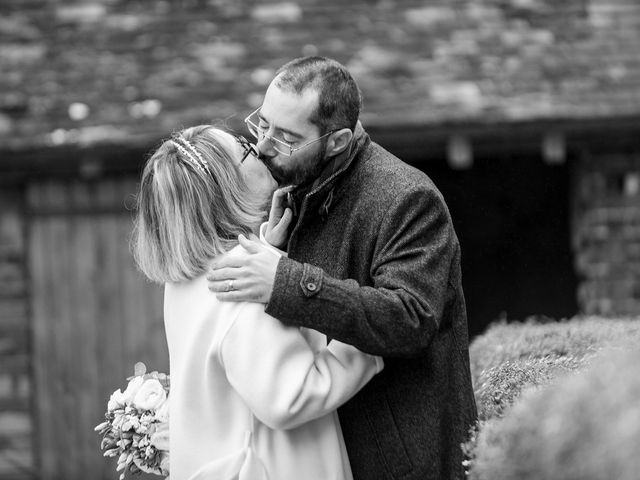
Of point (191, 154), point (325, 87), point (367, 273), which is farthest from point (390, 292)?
point (191, 154)

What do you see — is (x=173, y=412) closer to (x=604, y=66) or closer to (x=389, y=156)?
(x=389, y=156)

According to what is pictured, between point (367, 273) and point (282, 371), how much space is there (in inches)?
13.9

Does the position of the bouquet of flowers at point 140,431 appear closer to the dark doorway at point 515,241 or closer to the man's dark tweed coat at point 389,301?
the man's dark tweed coat at point 389,301

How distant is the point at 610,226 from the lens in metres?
7.48

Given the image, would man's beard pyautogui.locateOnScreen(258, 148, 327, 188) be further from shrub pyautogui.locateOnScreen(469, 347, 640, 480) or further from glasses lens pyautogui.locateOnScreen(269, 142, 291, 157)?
shrub pyautogui.locateOnScreen(469, 347, 640, 480)

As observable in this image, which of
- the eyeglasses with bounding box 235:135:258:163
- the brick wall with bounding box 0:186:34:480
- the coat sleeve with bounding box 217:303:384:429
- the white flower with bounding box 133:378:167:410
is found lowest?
the brick wall with bounding box 0:186:34:480

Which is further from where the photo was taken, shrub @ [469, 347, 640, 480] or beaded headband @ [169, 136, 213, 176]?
beaded headband @ [169, 136, 213, 176]

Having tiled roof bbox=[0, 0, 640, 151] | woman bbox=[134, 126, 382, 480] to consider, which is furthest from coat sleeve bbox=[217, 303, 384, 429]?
tiled roof bbox=[0, 0, 640, 151]

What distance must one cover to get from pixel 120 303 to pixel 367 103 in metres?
2.40

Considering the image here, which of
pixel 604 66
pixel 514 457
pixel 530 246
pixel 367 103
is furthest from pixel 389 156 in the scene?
pixel 530 246

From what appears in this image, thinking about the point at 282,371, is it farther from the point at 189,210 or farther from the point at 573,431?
the point at 573,431

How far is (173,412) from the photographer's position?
8.57ft

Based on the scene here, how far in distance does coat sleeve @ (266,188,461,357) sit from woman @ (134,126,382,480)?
11 centimetres

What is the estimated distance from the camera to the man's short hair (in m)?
2.56
